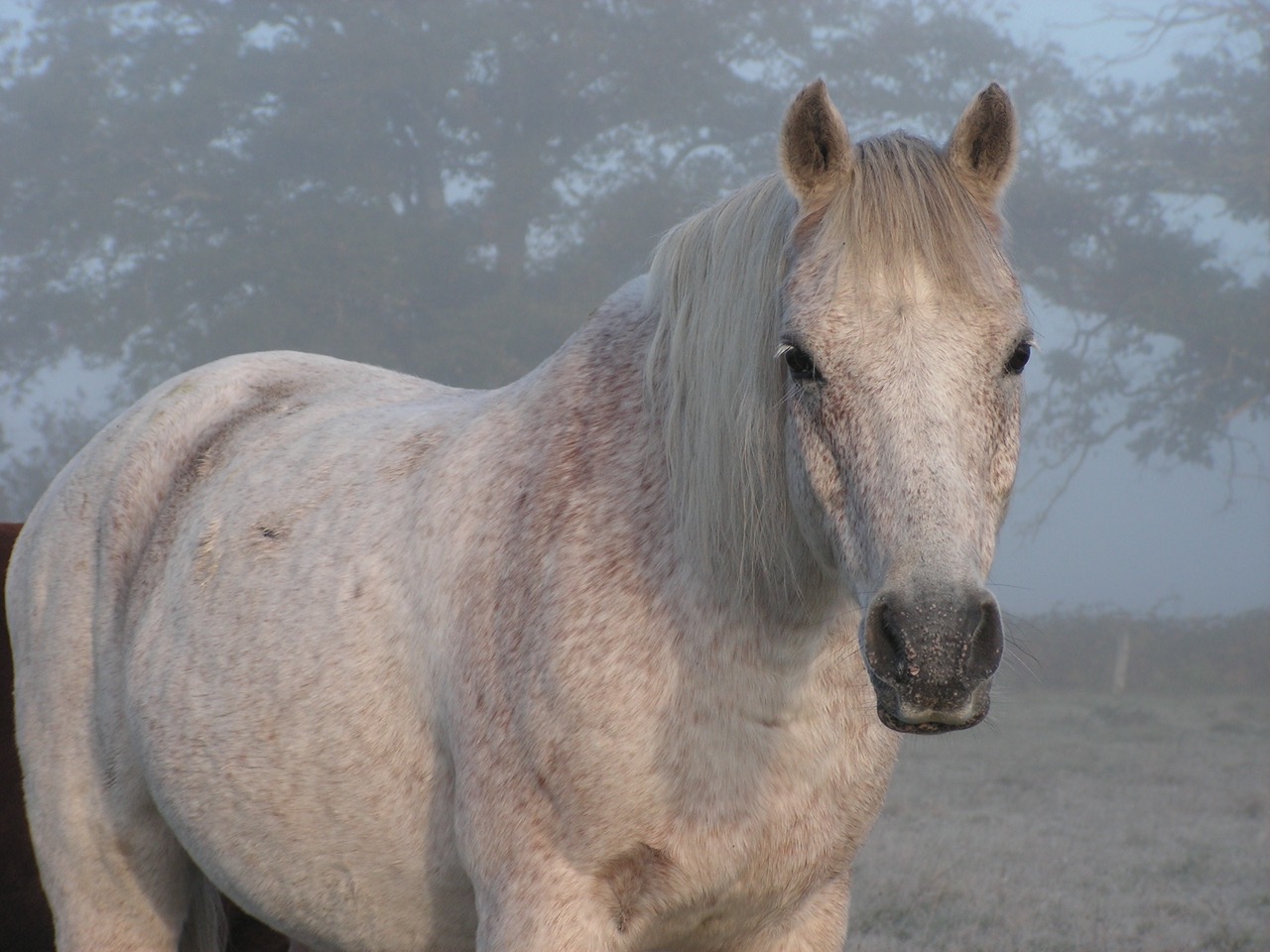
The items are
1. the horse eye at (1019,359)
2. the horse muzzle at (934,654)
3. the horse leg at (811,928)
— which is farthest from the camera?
the horse leg at (811,928)

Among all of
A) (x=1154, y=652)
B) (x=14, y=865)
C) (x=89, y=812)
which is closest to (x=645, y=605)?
(x=89, y=812)

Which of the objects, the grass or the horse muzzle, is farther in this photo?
the grass

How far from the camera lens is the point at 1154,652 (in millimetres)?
18906

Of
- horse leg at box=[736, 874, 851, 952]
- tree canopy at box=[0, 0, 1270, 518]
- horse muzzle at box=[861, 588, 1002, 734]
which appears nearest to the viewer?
horse muzzle at box=[861, 588, 1002, 734]

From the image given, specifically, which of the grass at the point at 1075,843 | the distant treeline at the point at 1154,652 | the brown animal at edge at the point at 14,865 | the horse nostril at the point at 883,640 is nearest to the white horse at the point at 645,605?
the horse nostril at the point at 883,640

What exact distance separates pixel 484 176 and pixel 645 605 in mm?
27409

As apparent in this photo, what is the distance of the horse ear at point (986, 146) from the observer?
195 cm

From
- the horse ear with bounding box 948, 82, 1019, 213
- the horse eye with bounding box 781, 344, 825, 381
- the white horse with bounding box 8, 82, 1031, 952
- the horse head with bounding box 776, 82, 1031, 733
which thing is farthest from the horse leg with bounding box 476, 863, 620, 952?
the horse ear with bounding box 948, 82, 1019, 213

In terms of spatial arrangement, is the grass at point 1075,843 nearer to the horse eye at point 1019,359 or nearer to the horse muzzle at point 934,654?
the horse muzzle at point 934,654

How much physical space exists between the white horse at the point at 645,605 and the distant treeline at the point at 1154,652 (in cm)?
1744

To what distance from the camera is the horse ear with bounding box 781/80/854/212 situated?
1.89 metres

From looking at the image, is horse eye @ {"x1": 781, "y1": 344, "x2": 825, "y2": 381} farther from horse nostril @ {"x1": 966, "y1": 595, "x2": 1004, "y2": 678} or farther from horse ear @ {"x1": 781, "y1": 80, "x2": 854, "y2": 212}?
horse nostril @ {"x1": 966, "y1": 595, "x2": 1004, "y2": 678}

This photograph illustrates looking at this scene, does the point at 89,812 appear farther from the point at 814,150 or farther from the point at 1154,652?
the point at 1154,652

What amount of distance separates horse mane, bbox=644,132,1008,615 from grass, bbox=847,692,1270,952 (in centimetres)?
47
